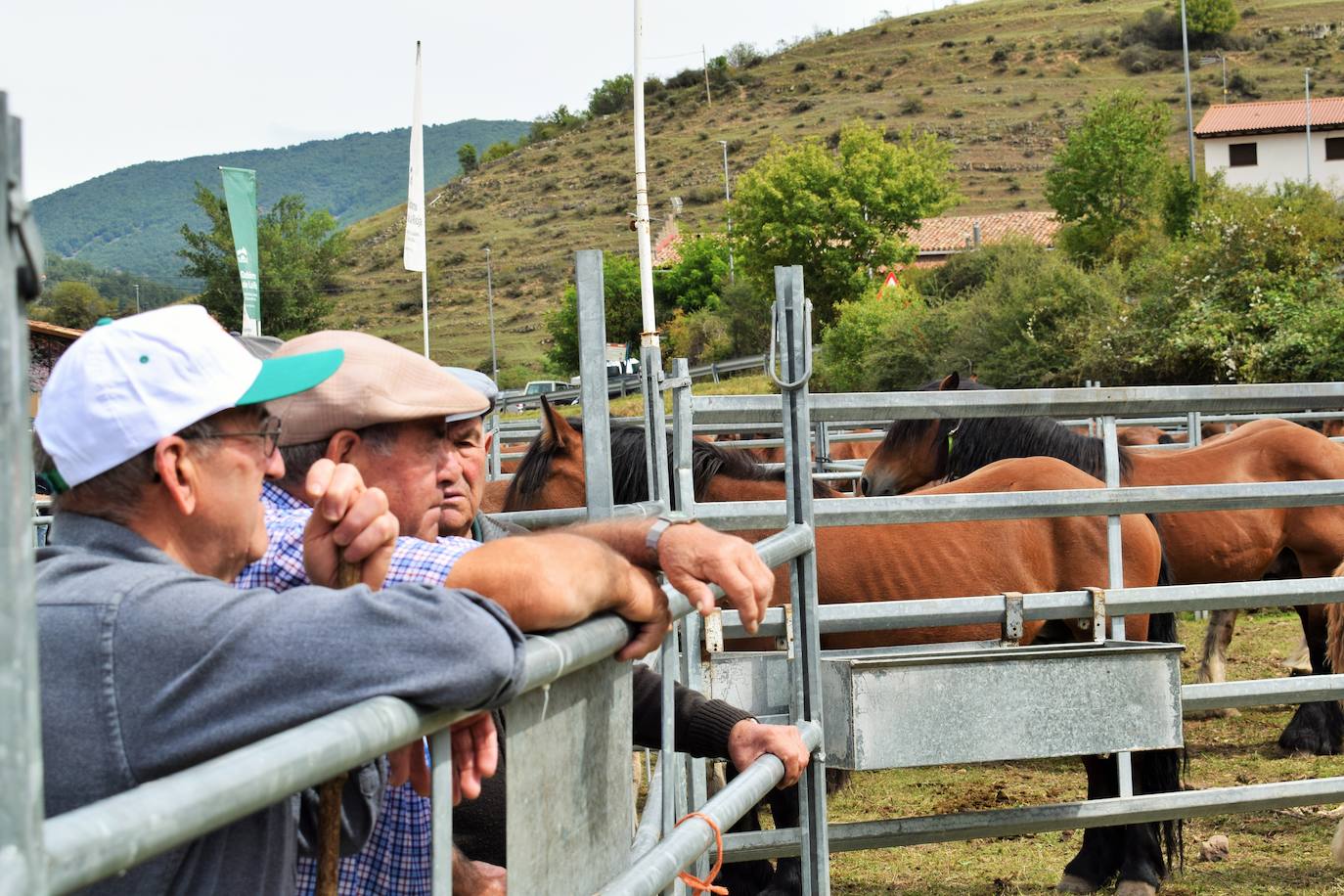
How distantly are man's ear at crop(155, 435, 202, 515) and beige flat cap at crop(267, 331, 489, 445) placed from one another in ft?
2.31

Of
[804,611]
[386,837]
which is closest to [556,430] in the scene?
[804,611]

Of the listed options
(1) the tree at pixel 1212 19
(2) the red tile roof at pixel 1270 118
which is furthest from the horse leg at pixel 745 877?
(1) the tree at pixel 1212 19

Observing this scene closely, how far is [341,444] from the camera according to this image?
88.7 inches

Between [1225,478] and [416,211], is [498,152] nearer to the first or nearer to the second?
[416,211]

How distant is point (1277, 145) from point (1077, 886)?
66.7 metres

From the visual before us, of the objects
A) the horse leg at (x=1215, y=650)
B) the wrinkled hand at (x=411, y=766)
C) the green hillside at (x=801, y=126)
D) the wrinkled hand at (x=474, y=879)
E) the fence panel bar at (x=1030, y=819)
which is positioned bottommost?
the horse leg at (x=1215, y=650)

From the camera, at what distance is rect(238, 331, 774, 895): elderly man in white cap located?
1.58 meters

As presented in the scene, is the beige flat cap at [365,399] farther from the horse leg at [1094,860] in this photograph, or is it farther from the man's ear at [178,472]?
the horse leg at [1094,860]

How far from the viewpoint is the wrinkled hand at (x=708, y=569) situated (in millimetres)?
1895

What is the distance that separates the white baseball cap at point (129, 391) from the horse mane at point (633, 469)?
348 cm

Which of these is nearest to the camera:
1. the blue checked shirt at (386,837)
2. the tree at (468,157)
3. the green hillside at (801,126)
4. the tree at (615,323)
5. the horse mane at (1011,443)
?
the blue checked shirt at (386,837)

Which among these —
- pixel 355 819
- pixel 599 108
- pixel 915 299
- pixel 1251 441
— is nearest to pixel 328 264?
pixel 915 299

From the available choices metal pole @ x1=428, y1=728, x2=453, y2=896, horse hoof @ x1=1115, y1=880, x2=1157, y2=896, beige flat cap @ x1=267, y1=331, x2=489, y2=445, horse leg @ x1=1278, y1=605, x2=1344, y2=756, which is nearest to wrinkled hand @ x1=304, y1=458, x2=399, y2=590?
metal pole @ x1=428, y1=728, x2=453, y2=896

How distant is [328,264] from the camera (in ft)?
178
